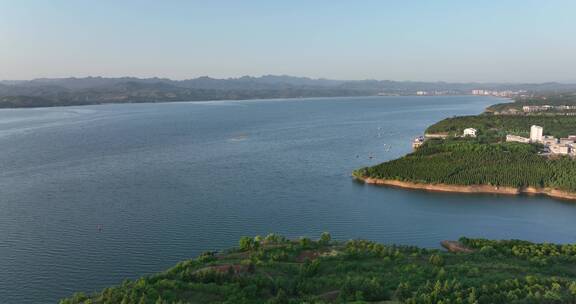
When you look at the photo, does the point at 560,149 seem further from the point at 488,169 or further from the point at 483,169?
the point at 483,169

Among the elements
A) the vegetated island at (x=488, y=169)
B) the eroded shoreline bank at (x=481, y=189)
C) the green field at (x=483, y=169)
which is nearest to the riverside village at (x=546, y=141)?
the vegetated island at (x=488, y=169)

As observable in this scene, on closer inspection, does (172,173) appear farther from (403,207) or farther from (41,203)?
(403,207)

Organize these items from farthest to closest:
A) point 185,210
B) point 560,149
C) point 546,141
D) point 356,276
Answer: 1. point 546,141
2. point 560,149
3. point 185,210
4. point 356,276

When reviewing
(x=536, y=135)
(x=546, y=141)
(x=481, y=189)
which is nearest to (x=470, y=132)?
(x=536, y=135)

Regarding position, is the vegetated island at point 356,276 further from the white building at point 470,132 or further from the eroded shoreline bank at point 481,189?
the white building at point 470,132

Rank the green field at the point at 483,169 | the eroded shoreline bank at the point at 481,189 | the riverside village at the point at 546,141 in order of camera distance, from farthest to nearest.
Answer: the riverside village at the point at 546,141 < the green field at the point at 483,169 < the eroded shoreline bank at the point at 481,189
